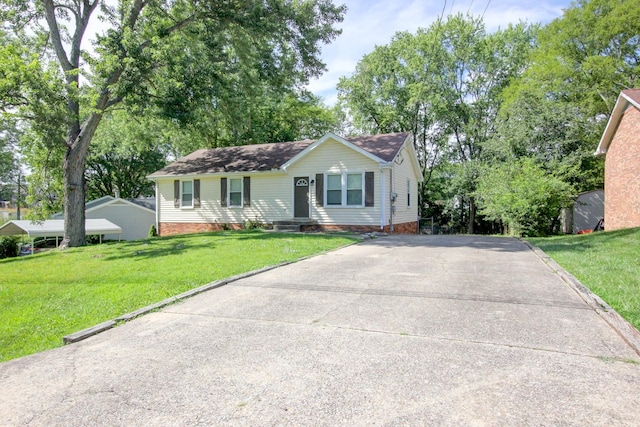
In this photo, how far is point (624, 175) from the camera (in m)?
15.3

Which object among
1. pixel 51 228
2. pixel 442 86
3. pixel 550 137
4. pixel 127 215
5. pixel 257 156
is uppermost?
pixel 442 86

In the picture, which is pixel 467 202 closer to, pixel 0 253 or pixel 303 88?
pixel 303 88

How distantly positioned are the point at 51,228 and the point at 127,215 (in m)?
5.22

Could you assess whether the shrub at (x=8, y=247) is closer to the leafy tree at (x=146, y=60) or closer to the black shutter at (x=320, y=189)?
the leafy tree at (x=146, y=60)

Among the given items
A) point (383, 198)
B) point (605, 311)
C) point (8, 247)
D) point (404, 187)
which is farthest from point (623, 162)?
point (8, 247)

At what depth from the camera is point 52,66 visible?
1248 centimetres

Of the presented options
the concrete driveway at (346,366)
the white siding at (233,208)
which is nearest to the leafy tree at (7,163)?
the white siding at (233,208)

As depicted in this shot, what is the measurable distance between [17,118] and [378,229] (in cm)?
1295

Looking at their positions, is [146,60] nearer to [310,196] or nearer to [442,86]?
[310,196]

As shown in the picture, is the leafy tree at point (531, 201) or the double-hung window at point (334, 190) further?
the double-hung window at point (334, 190)

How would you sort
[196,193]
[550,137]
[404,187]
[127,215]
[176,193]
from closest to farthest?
1. [404,187]
2. [196,193]
3. [176,193]
4. [550,137]
5. [127,215]

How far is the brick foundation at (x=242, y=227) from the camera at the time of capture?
1584cm

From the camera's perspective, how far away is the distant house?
14.2m

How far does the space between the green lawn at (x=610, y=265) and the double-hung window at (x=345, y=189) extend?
7.00 metres
